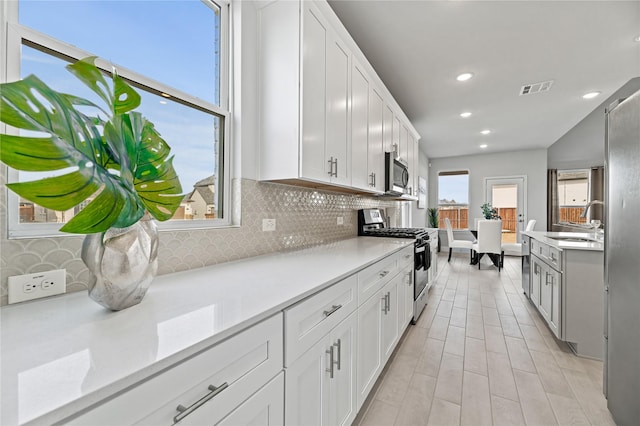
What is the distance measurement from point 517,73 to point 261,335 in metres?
4.01

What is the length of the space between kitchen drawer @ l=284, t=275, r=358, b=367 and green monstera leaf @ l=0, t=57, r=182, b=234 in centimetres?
58

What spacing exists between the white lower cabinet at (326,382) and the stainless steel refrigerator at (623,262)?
132 centimetres

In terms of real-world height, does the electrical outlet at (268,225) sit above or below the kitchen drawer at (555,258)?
above

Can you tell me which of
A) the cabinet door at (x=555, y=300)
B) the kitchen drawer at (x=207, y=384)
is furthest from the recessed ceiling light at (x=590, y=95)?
the kitchen drawer at (x=207, y=384)

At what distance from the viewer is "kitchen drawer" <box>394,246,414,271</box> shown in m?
2.20

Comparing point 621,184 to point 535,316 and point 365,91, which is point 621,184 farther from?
point 535,316

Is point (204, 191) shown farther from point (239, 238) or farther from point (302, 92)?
point (302, 92)

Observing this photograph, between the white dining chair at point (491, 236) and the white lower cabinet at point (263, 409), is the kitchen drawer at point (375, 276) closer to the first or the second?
the white lower cabinet at point (263, 409)

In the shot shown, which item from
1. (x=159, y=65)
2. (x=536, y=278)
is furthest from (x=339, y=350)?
(x=536, y=278)

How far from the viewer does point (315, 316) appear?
41.3 inches

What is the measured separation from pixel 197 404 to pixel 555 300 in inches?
118

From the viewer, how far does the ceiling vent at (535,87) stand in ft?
11.3

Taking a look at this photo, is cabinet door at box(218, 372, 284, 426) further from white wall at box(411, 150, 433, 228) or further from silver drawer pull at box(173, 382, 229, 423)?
white wall at box(411, 150, 433, 228)

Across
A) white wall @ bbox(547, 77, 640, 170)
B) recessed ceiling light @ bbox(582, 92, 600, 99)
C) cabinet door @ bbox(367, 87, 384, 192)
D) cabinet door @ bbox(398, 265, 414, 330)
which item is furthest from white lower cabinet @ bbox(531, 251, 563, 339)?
white wall @ bbox(547, 77, 640, 170)
